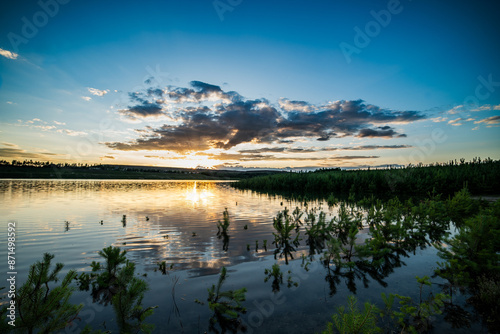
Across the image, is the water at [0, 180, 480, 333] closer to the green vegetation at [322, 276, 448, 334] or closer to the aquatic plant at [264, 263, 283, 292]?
the aquatic plant at [264, 263, 283, 292]

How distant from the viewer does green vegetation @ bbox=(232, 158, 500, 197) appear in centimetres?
2335

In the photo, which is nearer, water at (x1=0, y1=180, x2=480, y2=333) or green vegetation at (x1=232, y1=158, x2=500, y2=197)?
water at (x1=0, y1=180, x2=480, y2=333)

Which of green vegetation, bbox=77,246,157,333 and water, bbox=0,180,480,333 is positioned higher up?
green vegetation, bbox=77,246,157,333

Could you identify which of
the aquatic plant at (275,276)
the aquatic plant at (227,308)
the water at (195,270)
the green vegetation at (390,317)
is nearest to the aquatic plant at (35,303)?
the water at (195,270)

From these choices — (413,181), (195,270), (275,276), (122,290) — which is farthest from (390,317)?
(413,181)

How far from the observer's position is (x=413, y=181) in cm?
2903

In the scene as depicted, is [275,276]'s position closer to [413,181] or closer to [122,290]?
[122,290]

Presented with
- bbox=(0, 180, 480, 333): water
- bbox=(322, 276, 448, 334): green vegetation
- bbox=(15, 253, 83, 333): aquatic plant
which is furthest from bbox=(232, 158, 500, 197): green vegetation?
bbox=(15, 253, 83, 333): aquatic plant

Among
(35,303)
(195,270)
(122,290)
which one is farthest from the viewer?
(195,270)

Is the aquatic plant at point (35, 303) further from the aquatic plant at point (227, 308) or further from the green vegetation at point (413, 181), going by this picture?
the green vegetation at point (413, 181)

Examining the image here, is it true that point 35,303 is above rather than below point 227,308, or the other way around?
above

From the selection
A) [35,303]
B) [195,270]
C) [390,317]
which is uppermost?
[35,303]

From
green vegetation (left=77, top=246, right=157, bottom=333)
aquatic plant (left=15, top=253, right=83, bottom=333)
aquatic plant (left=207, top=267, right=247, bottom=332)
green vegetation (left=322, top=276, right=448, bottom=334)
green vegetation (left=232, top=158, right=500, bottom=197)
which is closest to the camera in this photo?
aquatic plant (left=15, top=253, right=83, bottom=333)

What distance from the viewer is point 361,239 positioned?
9.88 meters
